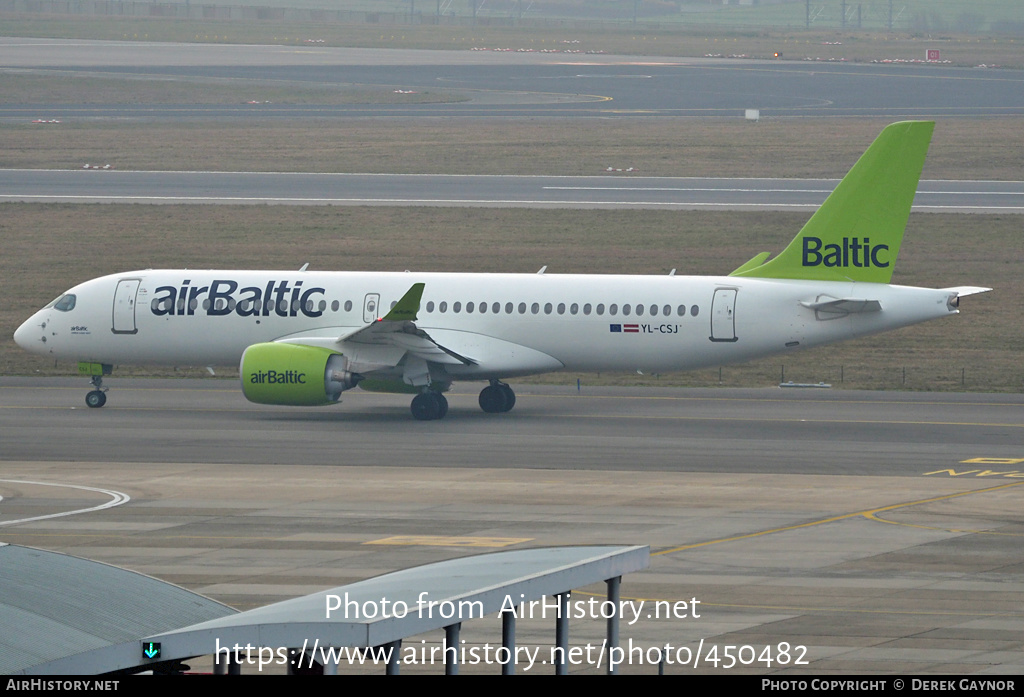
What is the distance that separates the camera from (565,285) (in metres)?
43.6

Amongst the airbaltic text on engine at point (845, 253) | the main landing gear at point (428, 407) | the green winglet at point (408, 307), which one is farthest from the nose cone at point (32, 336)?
the airbaltic text on engine at point (845, 253)

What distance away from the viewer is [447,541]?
87.1ft

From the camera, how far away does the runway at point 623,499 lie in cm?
2148

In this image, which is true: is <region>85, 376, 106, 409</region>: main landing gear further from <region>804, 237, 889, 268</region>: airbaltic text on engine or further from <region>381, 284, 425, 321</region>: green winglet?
<region>804, 237, 889, 268</region>: airbaltic text on engine

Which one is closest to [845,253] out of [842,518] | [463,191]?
[842,518]

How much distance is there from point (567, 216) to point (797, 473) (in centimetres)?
4268

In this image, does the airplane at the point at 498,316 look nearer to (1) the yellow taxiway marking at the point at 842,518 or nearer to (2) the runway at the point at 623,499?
(2) the runway at the point at 623,499

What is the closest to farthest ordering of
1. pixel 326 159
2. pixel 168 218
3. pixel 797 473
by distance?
pixel 797 473 → pixel 168 218 → pixel 326 159

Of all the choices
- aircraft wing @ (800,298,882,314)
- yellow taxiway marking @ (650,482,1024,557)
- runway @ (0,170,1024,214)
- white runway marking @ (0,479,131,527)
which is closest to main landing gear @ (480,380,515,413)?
Result: aircraft wing @ (800,298,882,314)

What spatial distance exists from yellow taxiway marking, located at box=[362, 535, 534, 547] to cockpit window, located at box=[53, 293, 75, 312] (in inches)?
863
